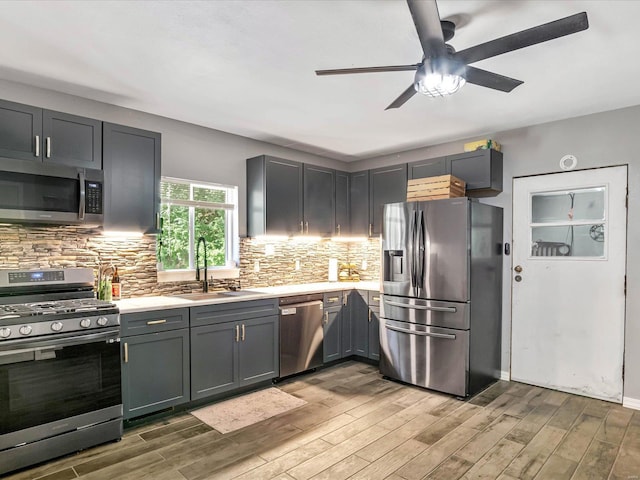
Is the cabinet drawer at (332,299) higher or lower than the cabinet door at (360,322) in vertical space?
higher

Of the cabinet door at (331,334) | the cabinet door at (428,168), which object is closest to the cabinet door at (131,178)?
the cabinet door at (331,334)

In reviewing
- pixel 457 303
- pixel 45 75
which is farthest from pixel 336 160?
pixel 45 75

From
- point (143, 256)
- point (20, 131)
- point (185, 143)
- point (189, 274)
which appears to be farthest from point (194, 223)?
point (20, 131)

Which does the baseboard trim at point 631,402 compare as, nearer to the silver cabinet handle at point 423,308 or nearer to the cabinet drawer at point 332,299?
the silver cabinet handle at point 423,308

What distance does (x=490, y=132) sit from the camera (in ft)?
13.5

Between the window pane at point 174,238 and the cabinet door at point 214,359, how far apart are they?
844 millimetres

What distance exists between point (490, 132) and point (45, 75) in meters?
3.96

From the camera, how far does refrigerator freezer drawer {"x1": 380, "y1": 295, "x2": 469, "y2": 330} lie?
3537 millimetres

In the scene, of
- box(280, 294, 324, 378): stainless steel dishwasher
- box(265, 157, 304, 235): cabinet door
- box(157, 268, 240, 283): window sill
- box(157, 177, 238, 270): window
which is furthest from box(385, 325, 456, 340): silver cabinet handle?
box(157, 177, 238, 270): window

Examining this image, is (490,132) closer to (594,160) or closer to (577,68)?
(594,160)

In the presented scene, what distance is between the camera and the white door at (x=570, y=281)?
3.43 m

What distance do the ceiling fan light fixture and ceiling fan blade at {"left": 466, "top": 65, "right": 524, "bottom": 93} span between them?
52mm

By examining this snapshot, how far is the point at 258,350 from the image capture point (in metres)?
3.63

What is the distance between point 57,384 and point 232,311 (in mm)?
1346
